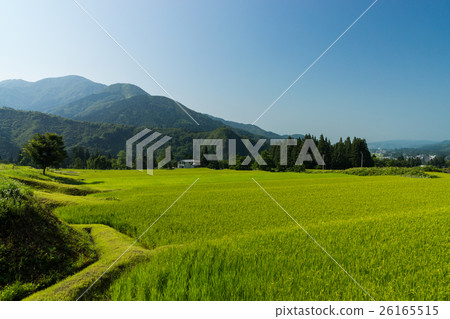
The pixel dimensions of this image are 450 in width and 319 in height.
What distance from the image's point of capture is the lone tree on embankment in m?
37.4

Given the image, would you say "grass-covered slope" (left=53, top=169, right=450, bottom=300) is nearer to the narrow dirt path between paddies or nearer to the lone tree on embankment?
the narrow dirt path between paddies

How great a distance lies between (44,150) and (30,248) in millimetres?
43780

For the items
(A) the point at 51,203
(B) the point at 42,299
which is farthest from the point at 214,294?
(A) the point at 51,203

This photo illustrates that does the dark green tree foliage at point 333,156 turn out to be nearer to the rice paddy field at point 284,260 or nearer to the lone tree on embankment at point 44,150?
the lone tree on embankment at point 44,150

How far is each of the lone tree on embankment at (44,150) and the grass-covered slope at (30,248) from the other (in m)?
41.4

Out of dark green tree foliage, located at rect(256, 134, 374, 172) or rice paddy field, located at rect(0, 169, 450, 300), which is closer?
rice paddy field, located at rect(0, 169, 450, 300)

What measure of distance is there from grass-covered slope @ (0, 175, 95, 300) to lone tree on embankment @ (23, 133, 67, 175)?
41.4 metres

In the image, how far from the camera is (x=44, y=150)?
126ft

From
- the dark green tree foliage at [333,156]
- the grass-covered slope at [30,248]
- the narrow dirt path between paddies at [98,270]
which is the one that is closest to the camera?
the narrow dirt path between paddies at [98,270]

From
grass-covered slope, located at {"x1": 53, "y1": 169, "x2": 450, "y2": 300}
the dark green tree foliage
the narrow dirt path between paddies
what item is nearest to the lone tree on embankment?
grass-covered slope, located at {"x1": 53, "y1": 169, "x2": 450, "y2": 300}

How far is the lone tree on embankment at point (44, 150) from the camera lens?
1473 inches

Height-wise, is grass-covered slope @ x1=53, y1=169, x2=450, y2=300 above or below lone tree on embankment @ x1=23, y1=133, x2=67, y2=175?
below

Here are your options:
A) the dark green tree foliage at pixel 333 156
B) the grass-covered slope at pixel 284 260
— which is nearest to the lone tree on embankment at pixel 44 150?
the grass-covered slope at pixel 284 260

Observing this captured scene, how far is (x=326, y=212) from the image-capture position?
44.2ft
